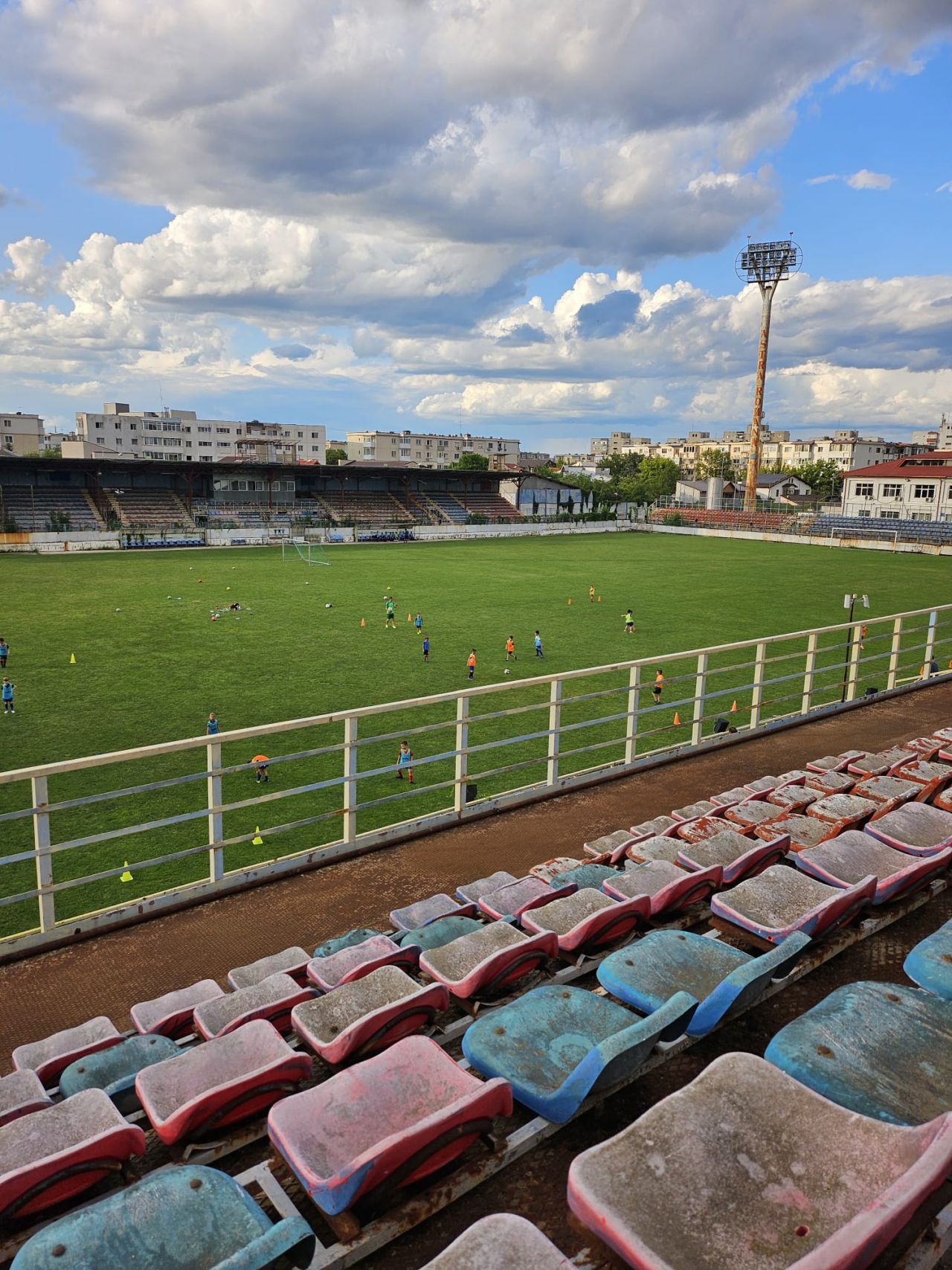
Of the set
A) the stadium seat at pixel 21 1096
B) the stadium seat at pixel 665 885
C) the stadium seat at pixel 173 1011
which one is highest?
the stadium seat at pixel 665 885

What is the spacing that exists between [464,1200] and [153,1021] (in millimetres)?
2390

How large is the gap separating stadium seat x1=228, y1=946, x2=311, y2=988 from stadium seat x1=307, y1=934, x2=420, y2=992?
0.13 meters

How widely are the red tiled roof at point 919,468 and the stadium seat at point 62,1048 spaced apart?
9109cm

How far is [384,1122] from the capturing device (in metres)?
2.72

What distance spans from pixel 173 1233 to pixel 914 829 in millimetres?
4679

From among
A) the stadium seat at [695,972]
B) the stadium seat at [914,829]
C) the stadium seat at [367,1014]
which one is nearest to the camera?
the stadium seat at [695,972]

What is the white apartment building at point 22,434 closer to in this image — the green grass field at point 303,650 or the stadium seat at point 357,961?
the green grass field at point 303,650

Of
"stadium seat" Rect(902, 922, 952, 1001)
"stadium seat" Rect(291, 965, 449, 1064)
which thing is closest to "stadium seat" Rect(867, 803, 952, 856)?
"stadium seat" Rect(902, 922, 952, 1001)

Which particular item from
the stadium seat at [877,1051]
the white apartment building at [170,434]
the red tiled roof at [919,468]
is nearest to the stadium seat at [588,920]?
the stadium seat at [877,1051]

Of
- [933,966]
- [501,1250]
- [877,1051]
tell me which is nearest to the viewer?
[501,1250]

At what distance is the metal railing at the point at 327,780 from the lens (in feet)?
20.1

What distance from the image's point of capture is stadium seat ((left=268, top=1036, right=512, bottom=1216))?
236 centimetres

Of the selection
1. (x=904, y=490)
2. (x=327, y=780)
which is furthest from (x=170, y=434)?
(x=327, y=780)

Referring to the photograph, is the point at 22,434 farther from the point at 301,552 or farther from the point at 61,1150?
the point at 61,1150
